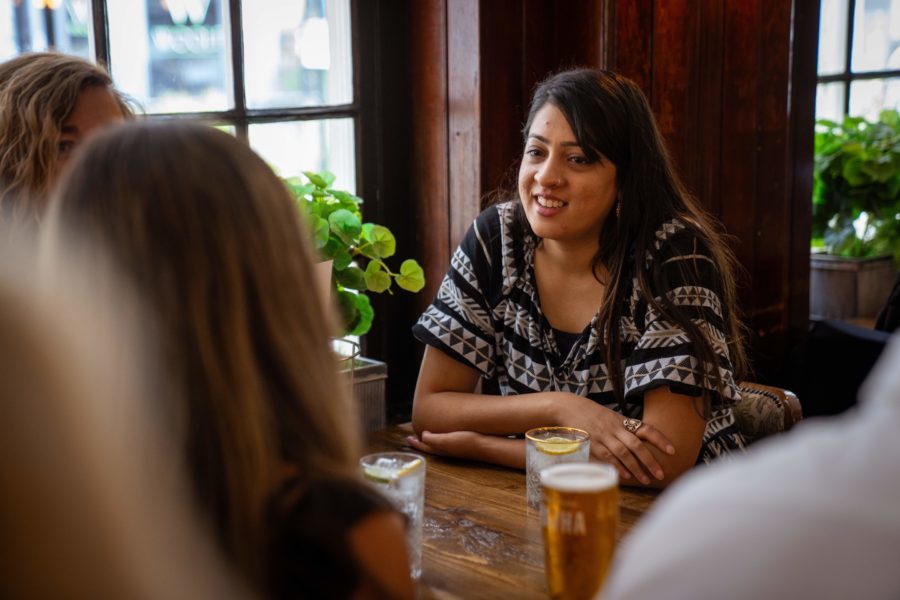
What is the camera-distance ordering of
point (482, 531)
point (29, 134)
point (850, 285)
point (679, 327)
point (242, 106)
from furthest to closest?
point (850, 285) < point (242, 106) < point (679, 327) < point (29, 134) < point (482, 531)

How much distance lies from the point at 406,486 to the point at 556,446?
280 millimetres

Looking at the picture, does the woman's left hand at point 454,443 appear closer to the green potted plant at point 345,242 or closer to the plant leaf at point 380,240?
the green potted plant at point 345,242

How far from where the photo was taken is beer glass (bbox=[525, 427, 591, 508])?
143cm

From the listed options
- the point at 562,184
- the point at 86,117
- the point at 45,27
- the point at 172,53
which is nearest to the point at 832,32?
the point at 562,184

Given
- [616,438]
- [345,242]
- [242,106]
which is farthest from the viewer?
[242,106]

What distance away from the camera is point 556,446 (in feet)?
4.73

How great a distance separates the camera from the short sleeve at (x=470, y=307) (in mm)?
2051

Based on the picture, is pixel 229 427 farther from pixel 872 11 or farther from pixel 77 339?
pixel 872 11

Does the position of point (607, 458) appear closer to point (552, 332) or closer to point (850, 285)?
point (552, 332)

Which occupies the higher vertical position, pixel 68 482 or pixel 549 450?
pixel 68 482

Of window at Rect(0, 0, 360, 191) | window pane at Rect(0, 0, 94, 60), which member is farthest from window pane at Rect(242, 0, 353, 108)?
window pane at Rect(0, 0, 94, 60)

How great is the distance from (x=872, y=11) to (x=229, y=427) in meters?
3.47

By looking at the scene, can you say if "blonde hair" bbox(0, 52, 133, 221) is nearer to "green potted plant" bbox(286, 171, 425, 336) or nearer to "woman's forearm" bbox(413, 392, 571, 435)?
"green potted plant" bbox(286, 171, 425, 336)

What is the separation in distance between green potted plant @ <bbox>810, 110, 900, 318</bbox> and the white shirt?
3.04 metres
